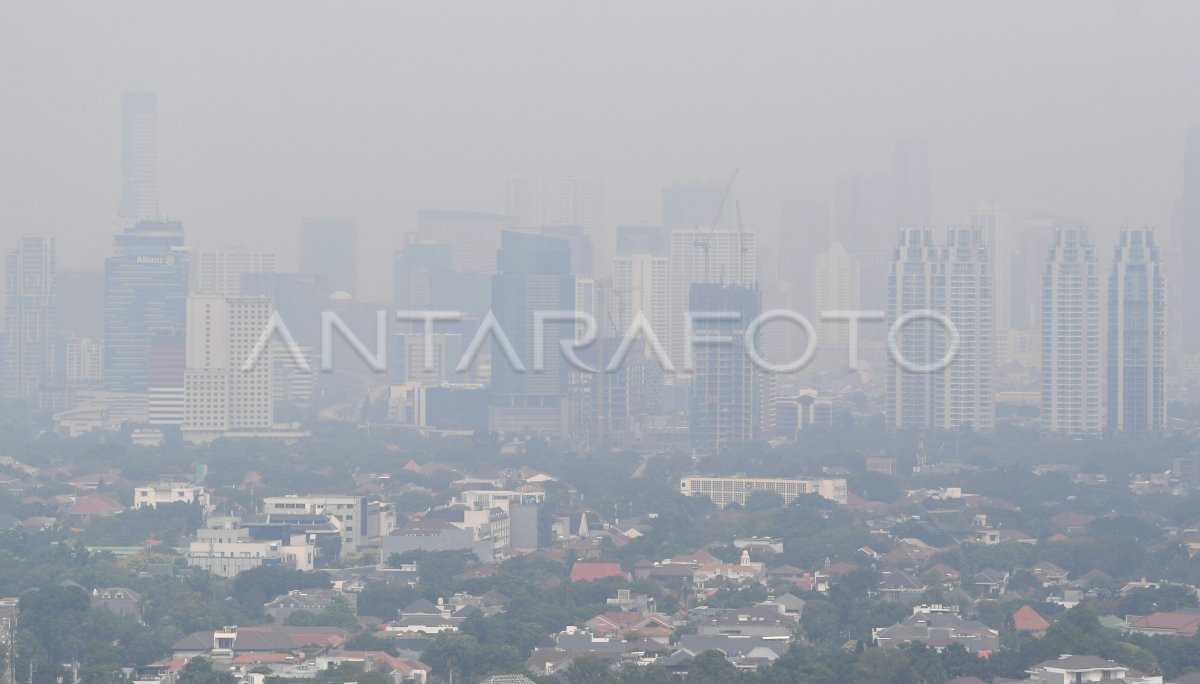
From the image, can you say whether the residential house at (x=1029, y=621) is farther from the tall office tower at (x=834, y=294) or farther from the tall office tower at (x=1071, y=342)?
the tall office tower at (x=834, y=294)

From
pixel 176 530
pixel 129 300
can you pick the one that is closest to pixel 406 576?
pixel 176 530

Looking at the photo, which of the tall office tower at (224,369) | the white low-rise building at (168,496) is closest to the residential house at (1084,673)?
the white low-rise building at (168,496)

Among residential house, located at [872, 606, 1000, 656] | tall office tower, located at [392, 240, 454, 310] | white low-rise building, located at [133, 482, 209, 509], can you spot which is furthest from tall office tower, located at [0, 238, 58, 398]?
residential house, located at [872, 606, 1000, 656]

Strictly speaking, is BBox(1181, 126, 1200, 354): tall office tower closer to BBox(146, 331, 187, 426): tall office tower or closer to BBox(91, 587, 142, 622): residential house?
BBox(146, 331, 187, 426): tall office tower

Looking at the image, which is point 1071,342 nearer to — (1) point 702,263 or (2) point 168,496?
(1) point 702,263

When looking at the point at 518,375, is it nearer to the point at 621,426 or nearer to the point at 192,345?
the point at 621,426
